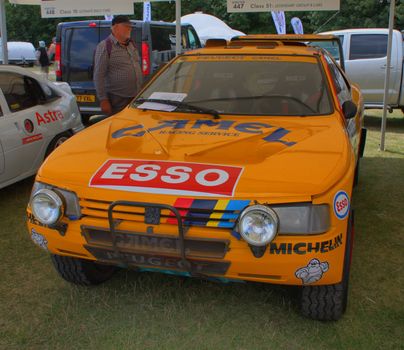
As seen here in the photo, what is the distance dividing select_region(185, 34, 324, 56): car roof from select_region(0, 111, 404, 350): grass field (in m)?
1.75

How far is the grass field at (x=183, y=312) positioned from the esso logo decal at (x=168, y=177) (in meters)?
0.88

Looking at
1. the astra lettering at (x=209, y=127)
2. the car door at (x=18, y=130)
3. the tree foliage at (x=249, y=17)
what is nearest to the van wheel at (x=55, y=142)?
the car door at (x=18, y=130)

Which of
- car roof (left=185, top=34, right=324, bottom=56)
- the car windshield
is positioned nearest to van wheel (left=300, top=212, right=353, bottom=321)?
the car windshield

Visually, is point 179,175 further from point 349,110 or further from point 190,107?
point 349,110

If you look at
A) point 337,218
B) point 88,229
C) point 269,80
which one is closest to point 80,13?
point 269,80

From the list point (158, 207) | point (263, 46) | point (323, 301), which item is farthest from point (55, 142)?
point (323, 301)

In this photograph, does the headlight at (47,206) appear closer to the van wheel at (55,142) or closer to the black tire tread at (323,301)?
the black tire tread at (323,301)

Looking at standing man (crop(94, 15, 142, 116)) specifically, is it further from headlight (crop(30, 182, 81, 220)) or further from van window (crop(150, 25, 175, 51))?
van window (crop(150, 25, 175, 51))

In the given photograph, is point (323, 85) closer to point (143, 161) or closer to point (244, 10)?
point (143, 161)

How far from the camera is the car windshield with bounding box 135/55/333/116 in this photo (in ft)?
11.5

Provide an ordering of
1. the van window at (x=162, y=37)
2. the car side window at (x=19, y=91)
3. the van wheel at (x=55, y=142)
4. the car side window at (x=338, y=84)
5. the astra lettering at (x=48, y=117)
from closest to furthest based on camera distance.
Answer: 1. the car side window at (x=338, y=84)
2. the car side window at (x=19, y=91)
3. the astra lettering at (x=48, y=117)
4. the van wheel at (x=55, y=142)
5. the van window at (x=162, y=37)

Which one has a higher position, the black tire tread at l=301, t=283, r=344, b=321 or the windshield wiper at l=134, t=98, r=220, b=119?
the windshield wiper at l=134, t=98, r=220, b=119

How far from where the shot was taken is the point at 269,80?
3.67 m

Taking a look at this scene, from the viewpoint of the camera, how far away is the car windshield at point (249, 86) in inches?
138
